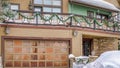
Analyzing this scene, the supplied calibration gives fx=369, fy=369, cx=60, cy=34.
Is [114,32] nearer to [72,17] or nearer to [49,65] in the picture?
[72,17]

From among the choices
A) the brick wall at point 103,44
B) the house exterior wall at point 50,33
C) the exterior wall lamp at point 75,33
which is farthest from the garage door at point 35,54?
the brick wall at point 103,44

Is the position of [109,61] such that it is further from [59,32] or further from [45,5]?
[45,5]

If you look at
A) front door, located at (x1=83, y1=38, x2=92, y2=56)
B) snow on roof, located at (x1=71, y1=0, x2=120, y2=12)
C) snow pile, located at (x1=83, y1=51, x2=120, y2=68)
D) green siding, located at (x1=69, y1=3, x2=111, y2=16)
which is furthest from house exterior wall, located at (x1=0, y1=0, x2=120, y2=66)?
snow pile, located at (x1=83, y1=51, x2=120, y2=68)

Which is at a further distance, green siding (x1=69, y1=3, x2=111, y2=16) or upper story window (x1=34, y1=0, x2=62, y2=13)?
green siding (x1=69, y1=3, x2=111, y2=16)

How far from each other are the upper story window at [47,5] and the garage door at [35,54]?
3.76 metres

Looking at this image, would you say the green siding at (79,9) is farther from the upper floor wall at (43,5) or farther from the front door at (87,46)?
the front door at (87,46)

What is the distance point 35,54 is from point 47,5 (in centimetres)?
484

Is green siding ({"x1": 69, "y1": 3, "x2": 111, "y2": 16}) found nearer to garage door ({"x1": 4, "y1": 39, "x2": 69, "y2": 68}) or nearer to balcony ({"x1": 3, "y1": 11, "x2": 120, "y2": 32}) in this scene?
balcony ({"x1": 3, "y1": 11, "x2": 120, "y2": 32})

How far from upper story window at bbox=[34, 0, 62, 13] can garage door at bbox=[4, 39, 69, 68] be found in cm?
376

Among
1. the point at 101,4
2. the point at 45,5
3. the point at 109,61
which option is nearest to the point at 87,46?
the point at 101,4

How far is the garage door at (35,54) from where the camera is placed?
905 inches

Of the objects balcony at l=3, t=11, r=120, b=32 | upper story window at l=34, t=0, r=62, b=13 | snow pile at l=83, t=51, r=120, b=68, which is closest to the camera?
snow pile at l=83, t=51, r=120, b=68

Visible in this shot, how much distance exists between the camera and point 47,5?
2697 centimetres

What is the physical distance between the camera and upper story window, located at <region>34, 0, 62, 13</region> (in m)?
26.8
